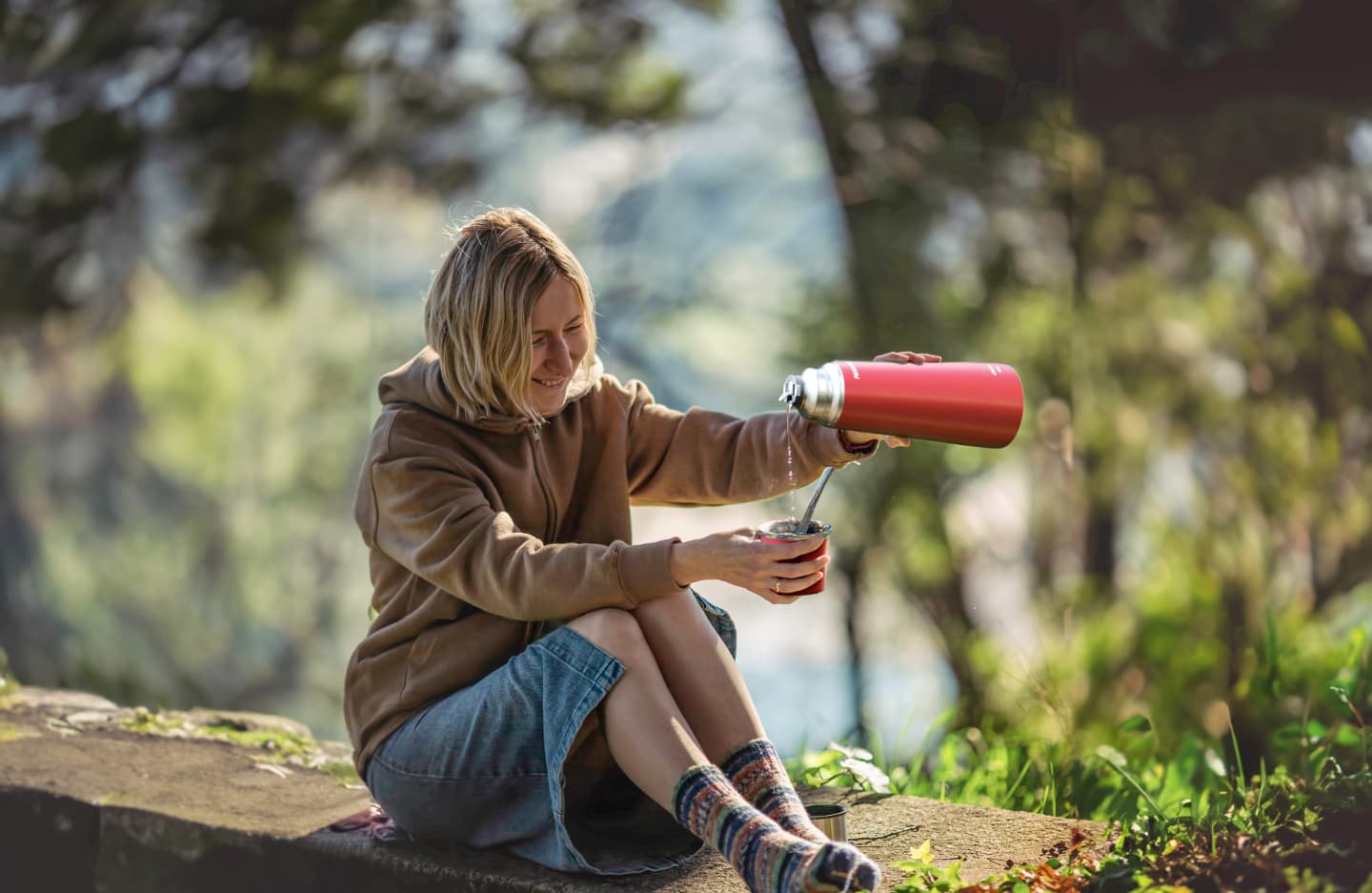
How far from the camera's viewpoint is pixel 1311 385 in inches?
121

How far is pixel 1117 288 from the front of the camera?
3129 millimetres

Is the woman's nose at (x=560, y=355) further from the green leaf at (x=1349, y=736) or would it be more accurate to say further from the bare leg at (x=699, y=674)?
the green leaf at (x=1349, y=736)

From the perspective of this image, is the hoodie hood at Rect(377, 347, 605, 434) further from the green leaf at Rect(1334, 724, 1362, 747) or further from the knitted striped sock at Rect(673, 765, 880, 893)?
the green leaf at Rect(1334, 724, 1362, 747)

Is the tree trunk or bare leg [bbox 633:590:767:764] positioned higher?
bare leg [bbox 633:590:767:764]

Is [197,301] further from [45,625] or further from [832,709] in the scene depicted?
[832,709]

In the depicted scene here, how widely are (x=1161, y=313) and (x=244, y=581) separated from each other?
2.72 meters

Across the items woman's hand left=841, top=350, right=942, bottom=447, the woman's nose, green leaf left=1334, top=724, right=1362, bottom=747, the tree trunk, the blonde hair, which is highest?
the blonde hair

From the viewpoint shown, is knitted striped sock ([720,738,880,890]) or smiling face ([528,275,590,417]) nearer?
knitted striped sock ([720,738,880,890])

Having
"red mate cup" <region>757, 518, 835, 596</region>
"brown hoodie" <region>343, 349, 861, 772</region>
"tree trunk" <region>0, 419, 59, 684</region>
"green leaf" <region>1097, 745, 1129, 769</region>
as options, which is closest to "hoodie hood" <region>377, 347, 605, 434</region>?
"brown hoodie" <region>343, 349, 861, 772</region>

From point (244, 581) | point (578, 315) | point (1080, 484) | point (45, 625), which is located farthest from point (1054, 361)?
point (45, 625)

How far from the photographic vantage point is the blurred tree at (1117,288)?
3.05 meters

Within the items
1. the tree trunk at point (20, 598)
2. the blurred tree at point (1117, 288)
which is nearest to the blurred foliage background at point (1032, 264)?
the blurred tree at point (1117, 288)

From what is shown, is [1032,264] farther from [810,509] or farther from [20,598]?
[20,598]

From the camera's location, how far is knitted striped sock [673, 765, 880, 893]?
1401 millimetres
